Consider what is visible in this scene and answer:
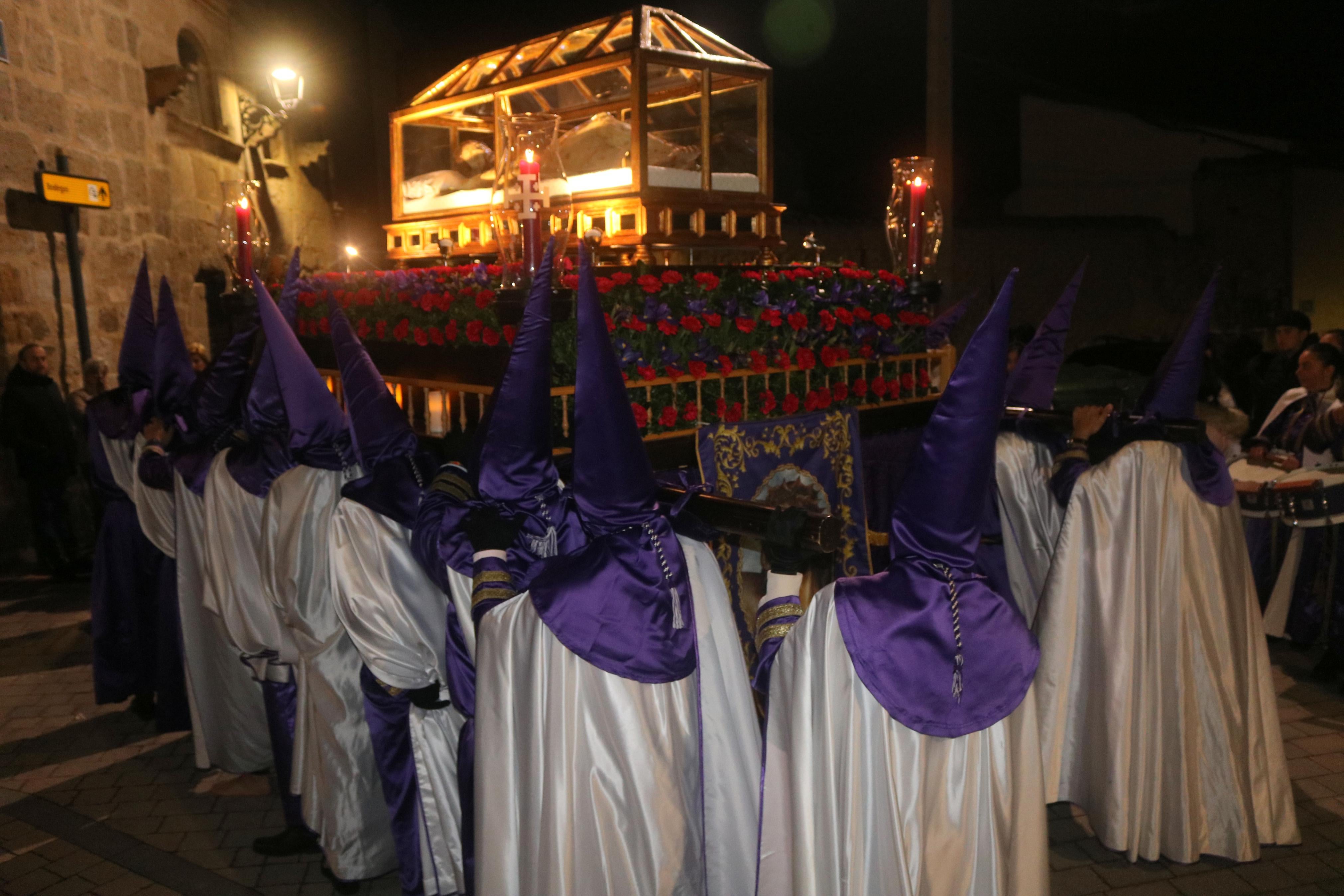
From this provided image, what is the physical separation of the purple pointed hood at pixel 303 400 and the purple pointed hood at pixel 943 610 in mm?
2000

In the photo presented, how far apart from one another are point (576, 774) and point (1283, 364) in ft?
21.8

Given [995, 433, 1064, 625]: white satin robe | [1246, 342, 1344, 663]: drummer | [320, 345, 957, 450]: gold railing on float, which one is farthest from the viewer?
[1246, 342, 1344, 663]: drummer

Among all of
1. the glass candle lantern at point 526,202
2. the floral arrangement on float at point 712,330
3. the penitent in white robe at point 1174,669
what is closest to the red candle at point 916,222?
the floral arrangement on float at point 712,330

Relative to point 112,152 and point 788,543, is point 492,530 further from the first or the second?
point 112,152

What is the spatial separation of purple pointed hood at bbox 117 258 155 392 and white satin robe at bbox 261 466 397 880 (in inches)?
74.6

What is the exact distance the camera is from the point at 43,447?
7.72 m

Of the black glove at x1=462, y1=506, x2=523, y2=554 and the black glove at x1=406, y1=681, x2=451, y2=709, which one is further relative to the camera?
the black glove at x1=406, y1=681, x2=451, y2=709

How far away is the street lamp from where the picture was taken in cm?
1027

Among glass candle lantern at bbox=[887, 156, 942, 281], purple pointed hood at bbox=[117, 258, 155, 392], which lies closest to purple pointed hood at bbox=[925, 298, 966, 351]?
glass candle lantern at bbox=[887, 156, 942, 281]

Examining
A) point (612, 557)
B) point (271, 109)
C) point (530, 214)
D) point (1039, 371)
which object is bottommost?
point (612, 557)

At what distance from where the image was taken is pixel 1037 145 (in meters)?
20.6

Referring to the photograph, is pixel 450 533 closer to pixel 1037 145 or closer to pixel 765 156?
pixel 765 156


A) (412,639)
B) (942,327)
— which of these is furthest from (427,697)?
(942,327)

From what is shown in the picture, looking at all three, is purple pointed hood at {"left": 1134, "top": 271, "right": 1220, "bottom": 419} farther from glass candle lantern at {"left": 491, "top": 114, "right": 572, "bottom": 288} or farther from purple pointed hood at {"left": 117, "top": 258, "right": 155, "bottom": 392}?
purple pointed hood at {"left": 117, "top": 258, "right": 155, "bottom": 392}
